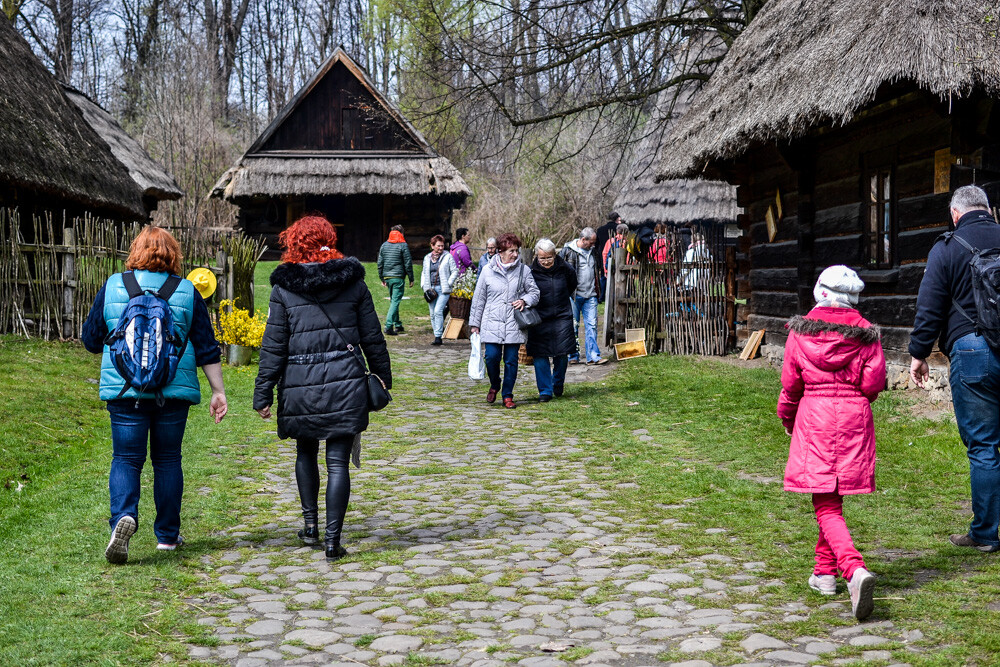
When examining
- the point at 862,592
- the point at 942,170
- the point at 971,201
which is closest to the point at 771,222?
the point at 942,170

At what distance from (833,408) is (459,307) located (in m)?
12.8

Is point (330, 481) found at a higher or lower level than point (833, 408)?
lower

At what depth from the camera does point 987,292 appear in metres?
5.07

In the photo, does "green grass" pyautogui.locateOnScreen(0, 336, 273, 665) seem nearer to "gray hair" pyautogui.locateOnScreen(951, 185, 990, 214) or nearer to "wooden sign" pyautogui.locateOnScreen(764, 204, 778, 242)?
"gray hair" pyautogui.locateOnScreen(951, 185, 990, 214)

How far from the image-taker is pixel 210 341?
5.43 meters

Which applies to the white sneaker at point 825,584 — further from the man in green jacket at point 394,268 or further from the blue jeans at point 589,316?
the man in green jacket at point 394,268

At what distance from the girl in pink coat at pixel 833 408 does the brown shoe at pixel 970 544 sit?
992mm

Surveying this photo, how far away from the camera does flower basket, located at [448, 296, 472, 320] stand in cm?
1706

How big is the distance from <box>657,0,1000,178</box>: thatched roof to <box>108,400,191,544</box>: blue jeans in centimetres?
631

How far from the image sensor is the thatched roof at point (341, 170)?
29844 mm

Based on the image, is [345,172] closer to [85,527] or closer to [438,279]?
[438,279]

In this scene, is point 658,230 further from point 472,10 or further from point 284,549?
point 284,549

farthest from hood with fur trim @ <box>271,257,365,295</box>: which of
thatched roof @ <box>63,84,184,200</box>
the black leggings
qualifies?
thatched roof @ <box>63,84,184,200</box>

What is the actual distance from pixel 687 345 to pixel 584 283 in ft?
6.29
